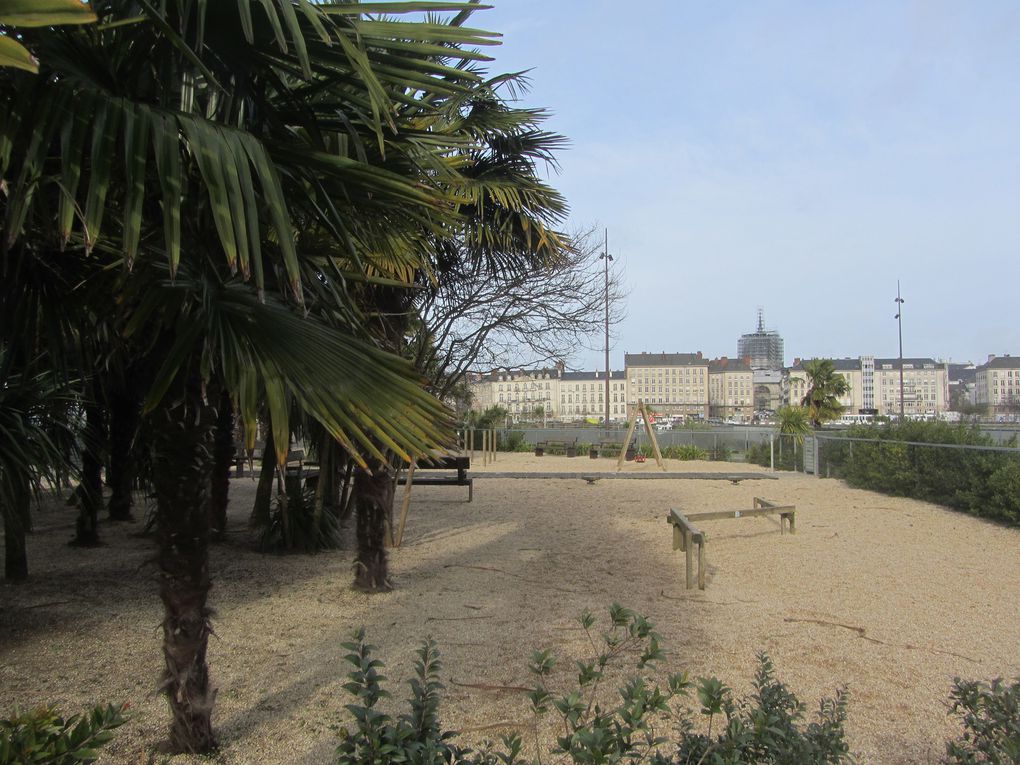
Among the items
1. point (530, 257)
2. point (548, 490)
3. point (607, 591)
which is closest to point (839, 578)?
point (607, 591)

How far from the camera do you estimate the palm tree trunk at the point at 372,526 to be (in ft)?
21.3

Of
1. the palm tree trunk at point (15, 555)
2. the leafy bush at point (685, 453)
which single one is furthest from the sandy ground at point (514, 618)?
the leafy bush at point (685, 453)

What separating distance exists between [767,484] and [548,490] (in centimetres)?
478

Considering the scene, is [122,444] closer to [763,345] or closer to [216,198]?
[216,198]

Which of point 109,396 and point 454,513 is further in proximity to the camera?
point 454,513

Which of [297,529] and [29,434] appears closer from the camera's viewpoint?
[29,434]

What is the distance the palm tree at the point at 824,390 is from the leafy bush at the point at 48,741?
34.9m

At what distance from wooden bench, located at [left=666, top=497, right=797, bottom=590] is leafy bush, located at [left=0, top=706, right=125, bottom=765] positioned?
226 inches

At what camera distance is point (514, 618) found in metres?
5.88

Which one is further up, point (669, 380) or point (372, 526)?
point (669, 380)

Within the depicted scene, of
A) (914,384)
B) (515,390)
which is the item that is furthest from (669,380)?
(515,390)

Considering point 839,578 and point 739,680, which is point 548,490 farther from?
point 739,680

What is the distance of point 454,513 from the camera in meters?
12.4

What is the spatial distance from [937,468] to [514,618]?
9.78 meters
